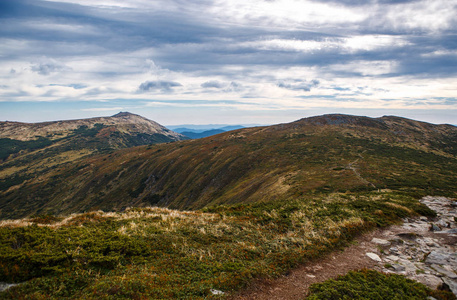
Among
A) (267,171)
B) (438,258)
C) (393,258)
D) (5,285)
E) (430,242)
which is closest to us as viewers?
(5,285)

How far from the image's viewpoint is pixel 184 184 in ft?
282

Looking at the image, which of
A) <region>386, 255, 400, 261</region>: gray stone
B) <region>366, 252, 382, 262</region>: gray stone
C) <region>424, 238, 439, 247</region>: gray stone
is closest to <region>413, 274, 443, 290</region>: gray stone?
<region>386, 255, 400, 261</region>: gray stone

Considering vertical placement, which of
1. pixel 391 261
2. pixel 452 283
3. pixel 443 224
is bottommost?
pixel 443 224

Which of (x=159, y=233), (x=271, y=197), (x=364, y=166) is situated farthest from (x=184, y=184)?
(x=159, y=233)

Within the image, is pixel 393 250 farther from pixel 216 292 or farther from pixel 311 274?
pixel 216 292

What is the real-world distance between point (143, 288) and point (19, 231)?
8.41m

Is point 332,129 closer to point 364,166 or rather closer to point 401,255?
point 364,166

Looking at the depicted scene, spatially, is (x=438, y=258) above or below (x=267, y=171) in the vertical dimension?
above

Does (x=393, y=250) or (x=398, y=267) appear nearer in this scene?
(x=398, y=267)

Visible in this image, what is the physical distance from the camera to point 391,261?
37.1 feet

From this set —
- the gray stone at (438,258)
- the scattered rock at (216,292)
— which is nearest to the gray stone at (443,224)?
the gray stone at (438,258)

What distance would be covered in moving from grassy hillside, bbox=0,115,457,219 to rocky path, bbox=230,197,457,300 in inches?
788

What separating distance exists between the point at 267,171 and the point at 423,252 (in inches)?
2038

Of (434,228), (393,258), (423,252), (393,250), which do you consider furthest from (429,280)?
(434,228)
